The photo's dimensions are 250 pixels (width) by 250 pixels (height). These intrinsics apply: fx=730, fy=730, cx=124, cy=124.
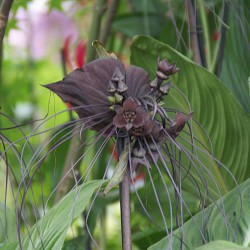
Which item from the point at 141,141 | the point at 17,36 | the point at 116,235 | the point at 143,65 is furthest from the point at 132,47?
the point at 17,36

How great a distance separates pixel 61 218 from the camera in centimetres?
77

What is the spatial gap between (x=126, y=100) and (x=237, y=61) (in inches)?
18.6

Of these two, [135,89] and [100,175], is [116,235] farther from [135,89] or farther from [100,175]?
[135,89]

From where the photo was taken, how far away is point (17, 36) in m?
2.38

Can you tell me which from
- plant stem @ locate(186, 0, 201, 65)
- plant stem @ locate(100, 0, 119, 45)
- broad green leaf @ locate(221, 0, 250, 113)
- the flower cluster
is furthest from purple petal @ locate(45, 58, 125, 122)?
plant stem @ locate(100, 0, 119, 45)

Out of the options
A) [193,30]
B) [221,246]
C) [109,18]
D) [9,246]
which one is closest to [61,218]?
[9,246]

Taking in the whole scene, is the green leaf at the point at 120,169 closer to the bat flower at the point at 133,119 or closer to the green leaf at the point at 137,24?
the bat flower at the point at 133,119

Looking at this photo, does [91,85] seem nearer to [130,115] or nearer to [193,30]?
[130,115]

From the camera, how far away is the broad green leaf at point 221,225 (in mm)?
783

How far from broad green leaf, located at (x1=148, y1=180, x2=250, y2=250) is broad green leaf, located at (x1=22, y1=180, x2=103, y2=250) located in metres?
0.10

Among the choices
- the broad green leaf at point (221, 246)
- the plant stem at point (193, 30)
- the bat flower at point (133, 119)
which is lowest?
the broad green leaf at point (221, 246)

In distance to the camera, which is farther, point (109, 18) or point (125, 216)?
point (109, 18)

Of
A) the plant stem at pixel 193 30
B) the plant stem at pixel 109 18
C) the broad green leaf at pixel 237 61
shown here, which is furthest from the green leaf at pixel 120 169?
the plant stem at pixel 109 18

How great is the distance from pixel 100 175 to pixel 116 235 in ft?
1.57
